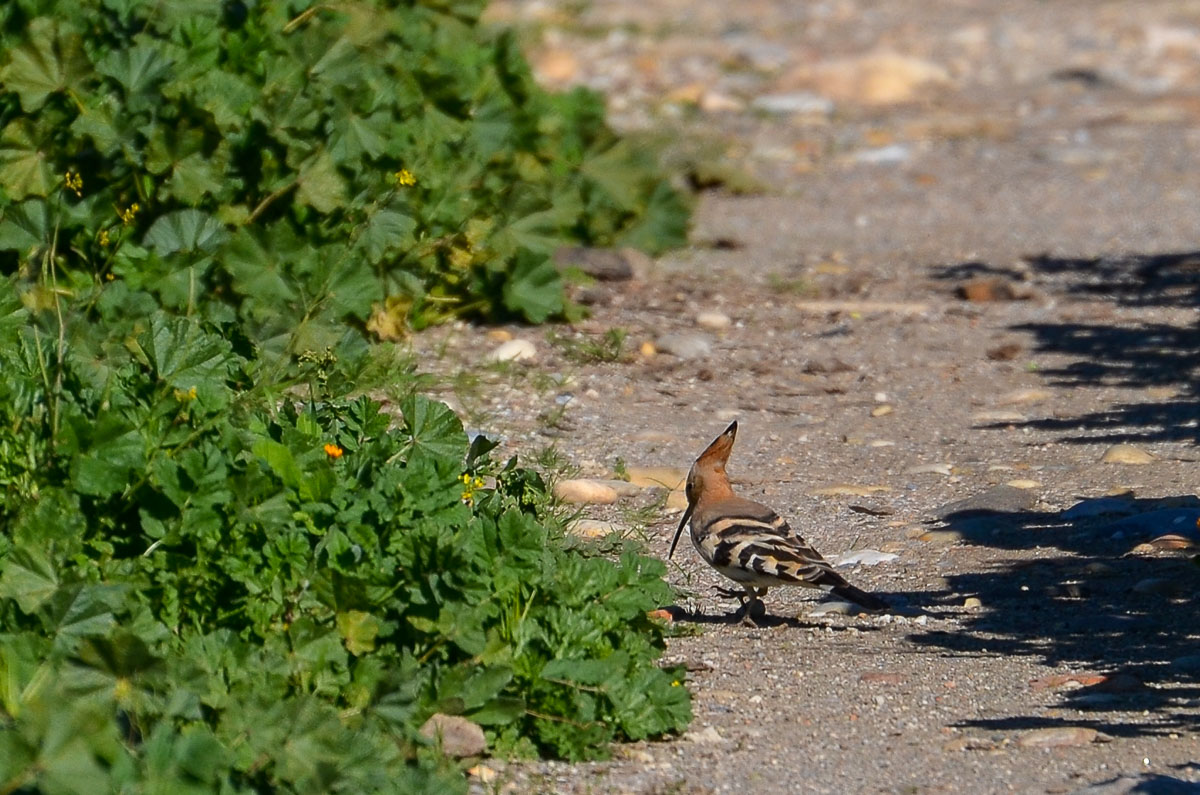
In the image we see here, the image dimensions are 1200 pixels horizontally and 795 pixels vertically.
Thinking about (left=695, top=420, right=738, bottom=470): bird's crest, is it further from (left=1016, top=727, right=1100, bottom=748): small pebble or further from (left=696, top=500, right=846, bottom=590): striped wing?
(left=1016, top=727, right=1100, bottom=748): small pebble

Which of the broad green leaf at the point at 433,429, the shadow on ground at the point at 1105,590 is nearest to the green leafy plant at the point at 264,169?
the broad green leaf at the point at 433,429

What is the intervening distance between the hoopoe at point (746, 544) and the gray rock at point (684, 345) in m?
2.51

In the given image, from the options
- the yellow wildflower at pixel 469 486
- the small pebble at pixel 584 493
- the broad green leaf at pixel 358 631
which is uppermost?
the yellow wildflower at pixel 469 486

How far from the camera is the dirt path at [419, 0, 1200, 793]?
4184mm

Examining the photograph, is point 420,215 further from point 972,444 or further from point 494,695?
point 494,695

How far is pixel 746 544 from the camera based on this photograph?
15.8 feet

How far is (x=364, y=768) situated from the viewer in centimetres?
349

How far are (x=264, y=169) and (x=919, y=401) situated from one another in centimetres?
274

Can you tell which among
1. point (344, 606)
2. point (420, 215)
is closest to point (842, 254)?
point (420, 215)

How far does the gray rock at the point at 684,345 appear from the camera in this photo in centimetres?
775

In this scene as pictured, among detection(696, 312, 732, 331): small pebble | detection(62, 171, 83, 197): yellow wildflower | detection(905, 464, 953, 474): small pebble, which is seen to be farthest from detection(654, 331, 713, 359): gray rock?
detection(62, 171, 83, 197): yellow wildflower

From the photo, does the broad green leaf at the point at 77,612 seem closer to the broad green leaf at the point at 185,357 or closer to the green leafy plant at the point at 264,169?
the broad green leaf at the point at 185,357

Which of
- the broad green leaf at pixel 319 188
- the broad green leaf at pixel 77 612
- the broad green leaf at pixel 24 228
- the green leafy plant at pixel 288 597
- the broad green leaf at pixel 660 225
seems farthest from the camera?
the broad green leaf at pixel 660 225

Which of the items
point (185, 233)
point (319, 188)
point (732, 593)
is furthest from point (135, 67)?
point (732, 593)
